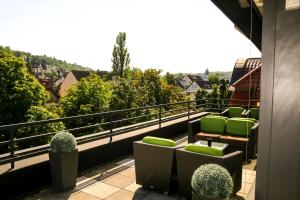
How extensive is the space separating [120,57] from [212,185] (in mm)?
49123

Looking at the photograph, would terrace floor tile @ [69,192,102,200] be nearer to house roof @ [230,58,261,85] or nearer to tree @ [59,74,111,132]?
tree @ [59,74,111,132]

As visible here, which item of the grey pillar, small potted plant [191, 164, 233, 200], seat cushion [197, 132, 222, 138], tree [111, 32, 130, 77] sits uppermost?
tree [111, 32, 130, 77]

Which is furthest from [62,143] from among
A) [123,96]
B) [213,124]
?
[123,96]

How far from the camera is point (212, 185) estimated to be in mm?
3477

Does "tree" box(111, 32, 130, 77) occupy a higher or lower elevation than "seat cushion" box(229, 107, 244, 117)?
higher

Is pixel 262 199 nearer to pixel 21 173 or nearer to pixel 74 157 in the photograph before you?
pixel 74 157

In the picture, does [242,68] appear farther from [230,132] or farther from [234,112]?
[230,132]

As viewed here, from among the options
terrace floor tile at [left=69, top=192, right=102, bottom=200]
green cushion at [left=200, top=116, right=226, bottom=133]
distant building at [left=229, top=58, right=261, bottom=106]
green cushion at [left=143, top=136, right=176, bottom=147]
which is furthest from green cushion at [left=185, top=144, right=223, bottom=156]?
distant building at [left=229, top=58, right=261, bottom=106]

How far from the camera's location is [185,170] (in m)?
4.58

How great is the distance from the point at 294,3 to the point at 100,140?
18.5ft

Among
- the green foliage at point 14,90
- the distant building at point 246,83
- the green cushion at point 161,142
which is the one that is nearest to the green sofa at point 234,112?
the distant building at point 246,83

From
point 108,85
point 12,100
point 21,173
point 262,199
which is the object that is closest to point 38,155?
point 21,173

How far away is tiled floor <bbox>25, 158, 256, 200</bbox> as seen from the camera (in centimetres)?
485

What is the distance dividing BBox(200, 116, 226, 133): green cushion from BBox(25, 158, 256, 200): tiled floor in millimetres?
1854
